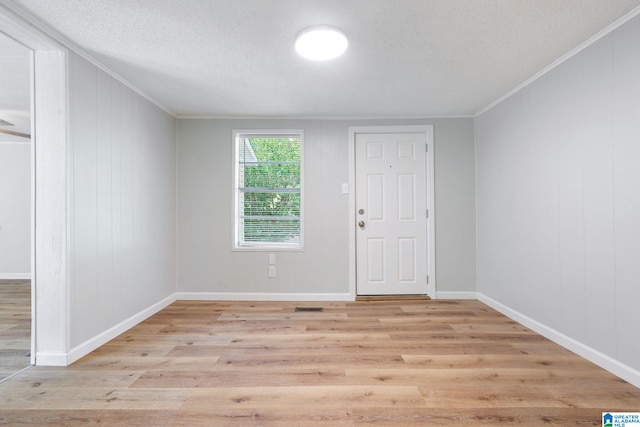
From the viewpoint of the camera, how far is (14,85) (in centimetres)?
292

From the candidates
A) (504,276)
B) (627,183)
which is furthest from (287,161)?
(627,183)

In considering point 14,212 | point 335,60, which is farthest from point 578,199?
point 14,212

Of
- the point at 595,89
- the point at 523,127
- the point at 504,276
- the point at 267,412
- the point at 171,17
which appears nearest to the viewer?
the point at 267,412

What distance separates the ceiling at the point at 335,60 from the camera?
1708 millimetres

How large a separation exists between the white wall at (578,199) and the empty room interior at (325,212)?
0.02m

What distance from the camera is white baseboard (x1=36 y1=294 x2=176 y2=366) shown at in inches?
80.3

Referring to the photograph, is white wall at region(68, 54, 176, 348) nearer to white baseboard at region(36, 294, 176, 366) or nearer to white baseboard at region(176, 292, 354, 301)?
white baseboard at region(36, 294, 176, 366)

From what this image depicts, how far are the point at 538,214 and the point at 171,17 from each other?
10.6 ft

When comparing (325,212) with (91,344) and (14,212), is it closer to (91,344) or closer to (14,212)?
(91,344)

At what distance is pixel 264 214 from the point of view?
147 inches

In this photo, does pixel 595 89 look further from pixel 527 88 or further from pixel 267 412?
pixel 267 412

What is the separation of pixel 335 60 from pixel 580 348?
9.46 feet

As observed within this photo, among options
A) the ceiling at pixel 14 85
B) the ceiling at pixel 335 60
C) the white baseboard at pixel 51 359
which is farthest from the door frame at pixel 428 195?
the ceiling at pixel 14 85

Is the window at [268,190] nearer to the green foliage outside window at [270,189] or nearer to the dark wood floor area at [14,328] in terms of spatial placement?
the green foliage outside window at [270,189]
